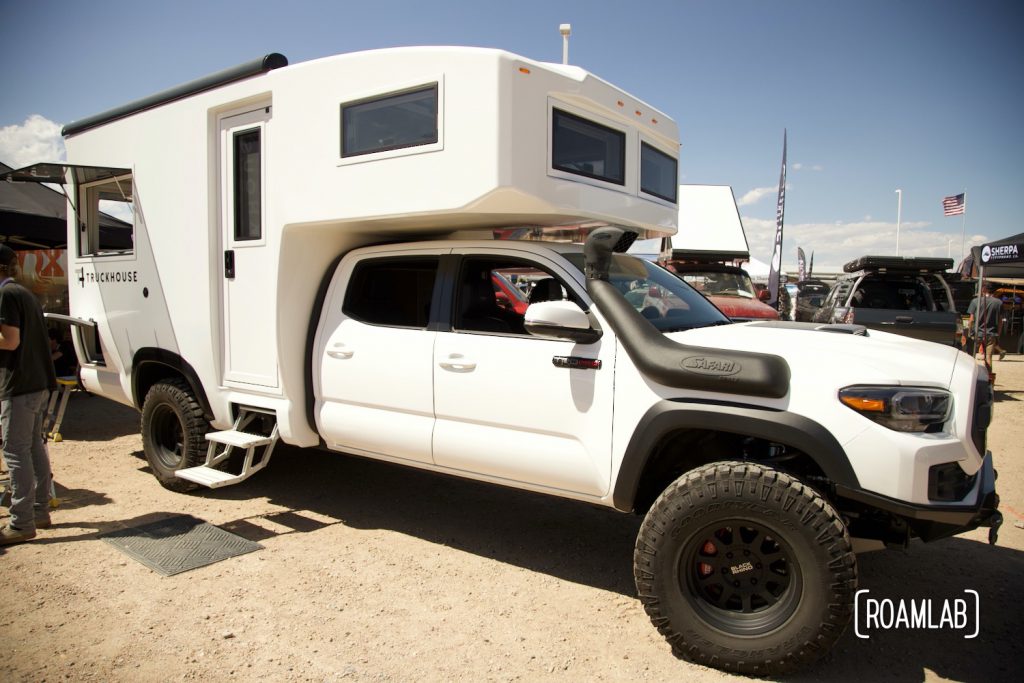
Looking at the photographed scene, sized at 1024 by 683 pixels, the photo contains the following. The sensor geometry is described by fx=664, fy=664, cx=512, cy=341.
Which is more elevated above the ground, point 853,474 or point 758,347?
point 758,347

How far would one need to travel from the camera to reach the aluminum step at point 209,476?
473 cm

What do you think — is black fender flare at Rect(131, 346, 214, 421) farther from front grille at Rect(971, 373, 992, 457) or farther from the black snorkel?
front grille at Rect(971, 373, 992, 457)

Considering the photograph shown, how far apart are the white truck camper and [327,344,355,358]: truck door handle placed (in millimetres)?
21

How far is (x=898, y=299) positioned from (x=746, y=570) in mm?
9782

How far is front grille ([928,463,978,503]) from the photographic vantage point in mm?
2721

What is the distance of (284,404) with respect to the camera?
184 inches

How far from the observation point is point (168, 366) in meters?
5.57

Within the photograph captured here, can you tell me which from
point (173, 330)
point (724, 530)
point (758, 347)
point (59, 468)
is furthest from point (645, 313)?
point (59, 468)

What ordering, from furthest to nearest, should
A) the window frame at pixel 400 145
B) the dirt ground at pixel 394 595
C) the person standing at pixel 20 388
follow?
1. the person standing at pixel 20 388
2. the window frame at pixel 400 145
3. the dirt ground at pixel 394 595

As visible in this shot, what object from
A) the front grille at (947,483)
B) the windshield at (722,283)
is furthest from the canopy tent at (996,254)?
the front grille at (947,483)

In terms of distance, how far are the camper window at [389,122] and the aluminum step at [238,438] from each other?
2.12 meters

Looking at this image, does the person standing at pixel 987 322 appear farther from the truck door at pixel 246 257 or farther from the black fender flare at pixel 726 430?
the truck door at pixel 246 257

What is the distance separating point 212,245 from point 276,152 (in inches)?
41.1

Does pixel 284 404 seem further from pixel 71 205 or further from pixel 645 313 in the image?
pixel 71 205
